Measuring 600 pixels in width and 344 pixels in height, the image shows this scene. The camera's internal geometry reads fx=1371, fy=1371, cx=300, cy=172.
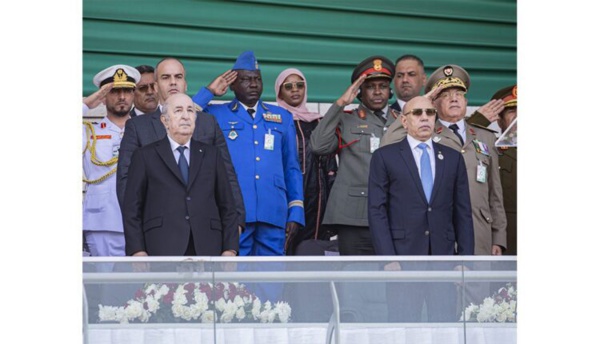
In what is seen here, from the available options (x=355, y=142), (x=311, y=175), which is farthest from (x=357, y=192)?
(x=311, y=175)

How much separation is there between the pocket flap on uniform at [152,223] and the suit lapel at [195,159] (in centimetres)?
25

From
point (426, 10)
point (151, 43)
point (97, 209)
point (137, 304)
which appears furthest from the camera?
point (426, 10)

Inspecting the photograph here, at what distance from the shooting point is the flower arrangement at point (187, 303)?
19.9 ft

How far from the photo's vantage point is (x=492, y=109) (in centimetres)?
845

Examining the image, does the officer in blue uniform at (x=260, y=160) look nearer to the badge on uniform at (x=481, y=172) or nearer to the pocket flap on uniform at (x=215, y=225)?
the pocket flap on uniform at (x=215, y=225)

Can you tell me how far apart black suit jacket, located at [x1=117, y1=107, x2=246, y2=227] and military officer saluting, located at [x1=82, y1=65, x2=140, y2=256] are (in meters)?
0.41

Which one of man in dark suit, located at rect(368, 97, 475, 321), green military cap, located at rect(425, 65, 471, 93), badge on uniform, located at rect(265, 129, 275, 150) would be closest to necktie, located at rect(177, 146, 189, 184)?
badge on uniform, located at rect(265, 129, 275, 150)

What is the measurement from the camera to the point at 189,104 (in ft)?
23.5

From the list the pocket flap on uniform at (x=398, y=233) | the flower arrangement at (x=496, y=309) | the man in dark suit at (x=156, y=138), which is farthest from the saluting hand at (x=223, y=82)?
the flower arrangement at (x=496, y=309)

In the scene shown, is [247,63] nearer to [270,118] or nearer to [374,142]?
[270,118]

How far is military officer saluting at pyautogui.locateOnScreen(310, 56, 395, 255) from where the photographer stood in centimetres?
764
